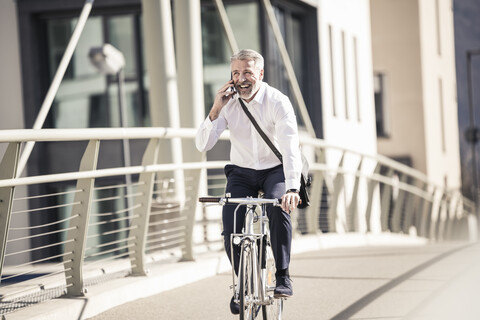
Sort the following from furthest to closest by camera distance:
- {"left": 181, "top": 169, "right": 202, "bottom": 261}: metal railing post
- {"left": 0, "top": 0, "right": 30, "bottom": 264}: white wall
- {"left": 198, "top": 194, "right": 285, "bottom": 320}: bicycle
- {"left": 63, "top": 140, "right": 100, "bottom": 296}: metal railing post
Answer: {"left": 0, "top": 0, "right": 30, "bottom": 264}: white wall → {"left": 181, "top": 169, "right": 202, "bottom": 261}: metal railing post → {"left": 63, "top": 140, "right": 100, "bottom": 296}: metal railing post → {"left": 198, "top": 194, "right": 285, "bottom": 320}: bicycle

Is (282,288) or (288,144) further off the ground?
(288,144)

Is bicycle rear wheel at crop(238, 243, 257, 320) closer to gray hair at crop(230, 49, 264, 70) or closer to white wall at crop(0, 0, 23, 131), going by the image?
gray hair at crop(230, 49, 264, 70)

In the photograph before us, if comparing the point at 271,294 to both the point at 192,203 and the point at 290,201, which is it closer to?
the point at 290,201

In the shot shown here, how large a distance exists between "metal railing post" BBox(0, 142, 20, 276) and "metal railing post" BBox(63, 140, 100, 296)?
91 centimetres

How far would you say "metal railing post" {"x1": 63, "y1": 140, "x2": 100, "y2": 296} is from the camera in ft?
20.1

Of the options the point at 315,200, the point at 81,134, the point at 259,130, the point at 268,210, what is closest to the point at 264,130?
the point at 259,130

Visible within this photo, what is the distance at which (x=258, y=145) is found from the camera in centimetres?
518

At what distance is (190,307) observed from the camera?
650cm

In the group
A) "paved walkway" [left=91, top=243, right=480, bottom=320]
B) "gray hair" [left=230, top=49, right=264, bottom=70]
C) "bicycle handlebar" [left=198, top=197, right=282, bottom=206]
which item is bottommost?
"paved walkway" [left=91, top=243, right=480, bottom=320]

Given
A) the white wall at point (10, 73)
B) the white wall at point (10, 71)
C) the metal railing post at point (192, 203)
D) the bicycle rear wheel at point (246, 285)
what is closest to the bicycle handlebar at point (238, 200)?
the bicycle rear wheel at point (246, 285)

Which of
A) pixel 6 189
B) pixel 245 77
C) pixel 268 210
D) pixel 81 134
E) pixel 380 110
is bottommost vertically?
pixel 268 210

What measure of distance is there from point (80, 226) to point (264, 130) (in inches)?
68.7

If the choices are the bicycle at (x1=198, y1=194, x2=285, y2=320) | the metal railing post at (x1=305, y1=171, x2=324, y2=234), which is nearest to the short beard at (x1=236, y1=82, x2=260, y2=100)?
the bicycle at (x1=198, y1=194, x2=285, y2=320)

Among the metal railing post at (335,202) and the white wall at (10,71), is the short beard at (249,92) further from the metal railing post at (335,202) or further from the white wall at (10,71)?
the white wall at (10,71)
